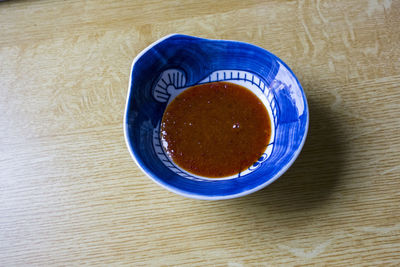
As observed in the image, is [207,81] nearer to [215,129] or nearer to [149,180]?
[215,129]

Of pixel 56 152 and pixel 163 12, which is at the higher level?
pixel 163 12

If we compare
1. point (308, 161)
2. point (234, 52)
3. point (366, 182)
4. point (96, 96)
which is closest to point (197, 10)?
point (234, 52)

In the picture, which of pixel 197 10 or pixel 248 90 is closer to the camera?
pixel 248 90

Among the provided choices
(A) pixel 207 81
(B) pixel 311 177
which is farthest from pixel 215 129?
(B) pixel 311 177

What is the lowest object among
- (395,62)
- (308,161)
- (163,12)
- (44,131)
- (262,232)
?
(262,232)

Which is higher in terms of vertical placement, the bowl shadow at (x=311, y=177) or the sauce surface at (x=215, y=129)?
the sauce surface at (x=215, y=129)

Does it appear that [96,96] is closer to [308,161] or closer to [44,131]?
[44,131]
